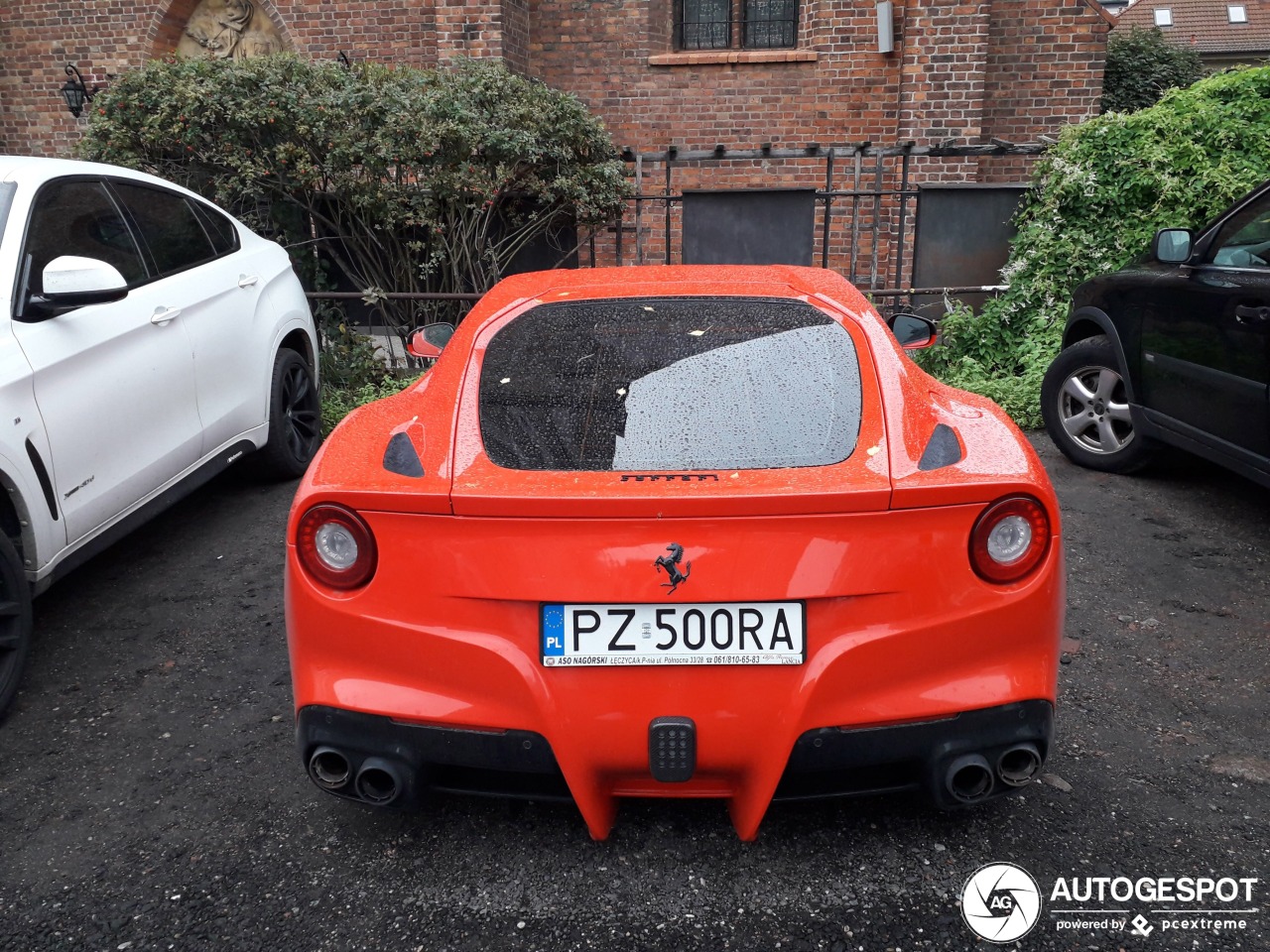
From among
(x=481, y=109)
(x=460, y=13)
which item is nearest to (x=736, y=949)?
(x=481, y=109)

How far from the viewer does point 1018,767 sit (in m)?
2.25

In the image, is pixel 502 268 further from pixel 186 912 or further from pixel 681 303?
pixel 186 912

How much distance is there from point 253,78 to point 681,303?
6700mm

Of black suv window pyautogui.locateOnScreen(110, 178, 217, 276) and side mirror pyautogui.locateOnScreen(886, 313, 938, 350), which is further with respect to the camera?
black suv window pyautogui.locateOnScreen(110, 178, 217, 276)

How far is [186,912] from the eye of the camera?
233cm

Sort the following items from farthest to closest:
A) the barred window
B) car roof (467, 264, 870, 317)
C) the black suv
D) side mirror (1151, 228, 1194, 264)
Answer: the barred window < side mirror (1151, 228, 1194, 264) < the black suv < car roof (467, 264, 870, 317)

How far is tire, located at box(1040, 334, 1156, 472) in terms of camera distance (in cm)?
550

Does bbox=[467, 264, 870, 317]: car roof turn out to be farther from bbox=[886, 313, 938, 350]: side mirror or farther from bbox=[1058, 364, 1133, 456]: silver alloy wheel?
bbox=[1058, 364, 1133, 456]: silver alloy wheel

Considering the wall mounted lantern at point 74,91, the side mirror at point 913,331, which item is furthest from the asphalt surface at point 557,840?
the wall mounted lantern at point 74,91

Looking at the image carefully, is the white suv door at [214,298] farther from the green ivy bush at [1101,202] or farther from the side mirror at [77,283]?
the green ivy bush at [1101,202]

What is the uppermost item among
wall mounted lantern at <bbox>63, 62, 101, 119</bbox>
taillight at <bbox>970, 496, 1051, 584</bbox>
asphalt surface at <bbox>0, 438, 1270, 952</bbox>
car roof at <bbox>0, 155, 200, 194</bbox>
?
wall mounted lantern at <bbox>63, 62, 101, 119</bbox>

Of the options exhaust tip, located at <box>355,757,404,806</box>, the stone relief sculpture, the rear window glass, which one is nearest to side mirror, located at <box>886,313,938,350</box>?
the rear window glass

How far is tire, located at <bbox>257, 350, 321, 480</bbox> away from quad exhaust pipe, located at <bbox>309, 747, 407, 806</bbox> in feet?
10.8

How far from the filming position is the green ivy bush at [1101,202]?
750 cm
